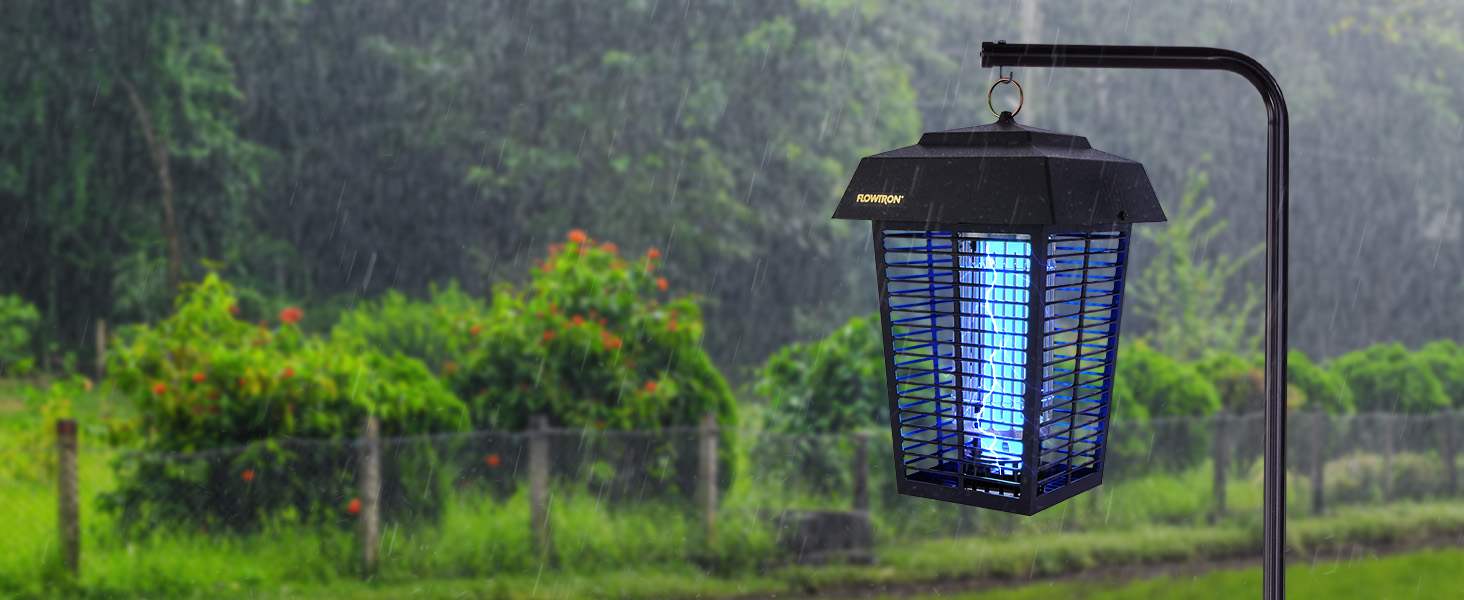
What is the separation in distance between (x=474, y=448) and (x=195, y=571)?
1352 mm

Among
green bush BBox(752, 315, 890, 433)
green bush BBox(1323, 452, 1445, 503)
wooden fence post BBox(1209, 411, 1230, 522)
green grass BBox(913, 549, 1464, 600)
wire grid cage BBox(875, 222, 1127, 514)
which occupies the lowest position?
green grass BBox(913, 549, 1464, 600)

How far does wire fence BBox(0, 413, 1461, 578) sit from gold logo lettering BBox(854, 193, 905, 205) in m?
4.14

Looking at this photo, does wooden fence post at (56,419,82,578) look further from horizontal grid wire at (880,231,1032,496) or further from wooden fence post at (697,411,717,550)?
horizontal grid wire at (880,231,1032,496)

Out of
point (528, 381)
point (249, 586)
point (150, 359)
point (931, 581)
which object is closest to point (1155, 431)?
point (931, 581)

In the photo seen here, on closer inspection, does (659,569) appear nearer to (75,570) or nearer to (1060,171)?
(75,570)

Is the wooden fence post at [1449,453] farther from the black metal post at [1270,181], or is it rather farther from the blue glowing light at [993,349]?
the blue glowing light at [993,349]

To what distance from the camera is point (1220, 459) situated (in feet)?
22.4

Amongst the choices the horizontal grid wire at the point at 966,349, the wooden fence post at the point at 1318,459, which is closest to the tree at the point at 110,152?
the wooden fence post at the point at 1318,459

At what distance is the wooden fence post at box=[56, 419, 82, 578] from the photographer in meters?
5.33

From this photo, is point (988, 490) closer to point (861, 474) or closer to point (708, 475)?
point (708, 475)

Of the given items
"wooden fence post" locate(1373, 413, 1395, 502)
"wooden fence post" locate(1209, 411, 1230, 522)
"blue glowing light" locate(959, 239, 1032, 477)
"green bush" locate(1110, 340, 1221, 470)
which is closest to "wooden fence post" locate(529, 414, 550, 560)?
"green bush" locate(1110, 340, 1221, 470)

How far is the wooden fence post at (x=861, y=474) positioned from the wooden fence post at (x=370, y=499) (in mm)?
2293

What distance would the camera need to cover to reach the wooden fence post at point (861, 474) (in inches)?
235

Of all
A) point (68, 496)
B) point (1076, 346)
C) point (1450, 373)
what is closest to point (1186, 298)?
point (1450, 373)
